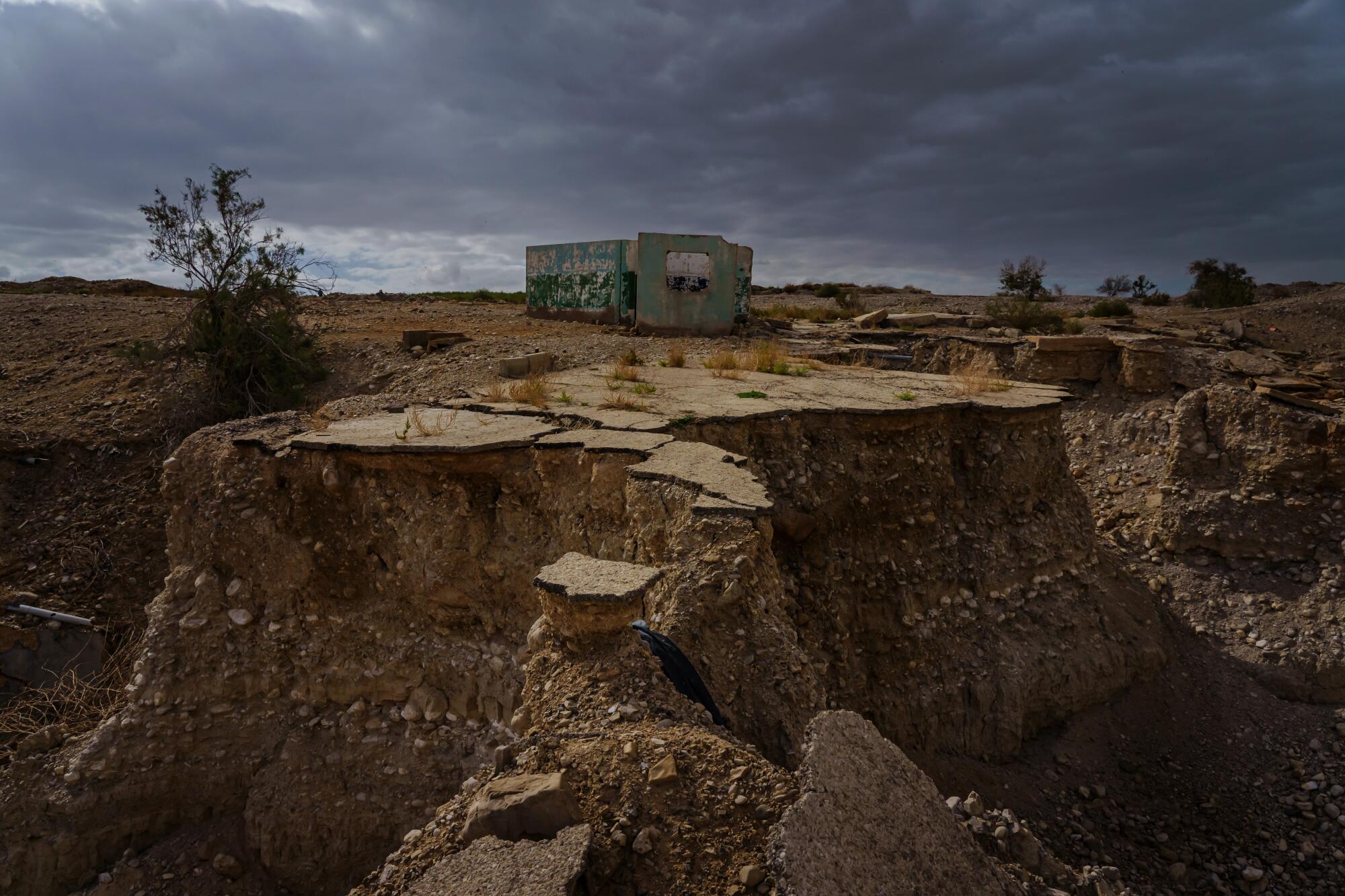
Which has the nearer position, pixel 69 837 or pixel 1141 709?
pixel 69 837

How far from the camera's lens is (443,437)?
5.12 meters

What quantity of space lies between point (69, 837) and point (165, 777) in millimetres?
679

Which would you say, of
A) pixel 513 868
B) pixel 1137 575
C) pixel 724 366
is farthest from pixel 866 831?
pixel 1137 575

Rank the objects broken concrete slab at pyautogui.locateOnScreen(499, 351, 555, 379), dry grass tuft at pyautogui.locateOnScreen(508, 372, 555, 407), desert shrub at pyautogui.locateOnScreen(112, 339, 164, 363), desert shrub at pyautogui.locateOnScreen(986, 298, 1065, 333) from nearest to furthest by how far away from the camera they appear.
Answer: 1. dry grass tuft at pyautogui.locateOnScreen(508, 372, 555, 407)
2. broken concrete slab at pyautogui.locateOnScreen(499, 351, 555, 379)
3. desert shrub at pyautogui.locateOnScreen(112, 339, 164, 363)
4. desert shrub at pyautogui.locateOnScreen(986, 298, 1065, 333)

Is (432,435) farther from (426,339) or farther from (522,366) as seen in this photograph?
(426,339)

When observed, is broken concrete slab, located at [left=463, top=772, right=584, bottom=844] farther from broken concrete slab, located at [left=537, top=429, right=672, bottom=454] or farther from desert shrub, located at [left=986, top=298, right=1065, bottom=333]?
desert shrub, located at [left=986, top=298, right=1065, bottom=333]

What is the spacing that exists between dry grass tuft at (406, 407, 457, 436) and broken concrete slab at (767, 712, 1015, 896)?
3.79 meters

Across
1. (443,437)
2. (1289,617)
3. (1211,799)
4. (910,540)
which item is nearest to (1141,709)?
(1211,799)

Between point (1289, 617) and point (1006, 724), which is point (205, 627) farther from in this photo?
point (1289, 617)

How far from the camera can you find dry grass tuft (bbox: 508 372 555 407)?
252 inches

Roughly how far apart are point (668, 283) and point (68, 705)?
10523 mm

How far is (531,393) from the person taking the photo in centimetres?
652

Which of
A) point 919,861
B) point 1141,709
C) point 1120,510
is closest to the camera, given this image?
point 919,861

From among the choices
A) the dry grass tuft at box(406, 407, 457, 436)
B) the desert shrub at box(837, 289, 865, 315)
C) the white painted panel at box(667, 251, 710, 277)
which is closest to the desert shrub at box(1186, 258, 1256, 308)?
the desert shrub at box(837, 289, 865, 315)
